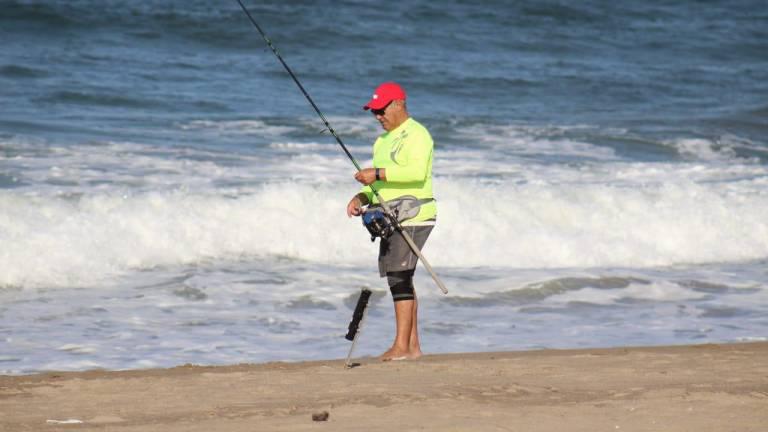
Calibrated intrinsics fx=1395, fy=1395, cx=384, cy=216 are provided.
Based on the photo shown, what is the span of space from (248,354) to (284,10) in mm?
16421

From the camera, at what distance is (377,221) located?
6191 mm

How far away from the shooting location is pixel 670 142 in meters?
16.1

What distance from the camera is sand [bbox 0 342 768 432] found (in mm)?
5105

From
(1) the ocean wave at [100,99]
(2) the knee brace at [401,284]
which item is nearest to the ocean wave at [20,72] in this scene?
(1) the ocean wave at [100,99]

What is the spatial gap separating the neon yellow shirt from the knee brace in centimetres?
25

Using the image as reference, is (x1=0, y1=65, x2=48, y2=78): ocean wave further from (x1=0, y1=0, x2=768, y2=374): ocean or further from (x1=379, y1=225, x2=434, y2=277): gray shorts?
(x1=379, y1=225, x2=434, y2=277): gray shorts

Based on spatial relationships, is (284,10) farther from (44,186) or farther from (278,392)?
(278,392)

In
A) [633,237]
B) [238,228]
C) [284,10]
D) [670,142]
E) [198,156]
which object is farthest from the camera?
[284,10]

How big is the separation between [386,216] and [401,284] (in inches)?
15.0

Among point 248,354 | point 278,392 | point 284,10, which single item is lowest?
point 284,10

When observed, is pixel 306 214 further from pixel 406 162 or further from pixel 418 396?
pixel 418 396

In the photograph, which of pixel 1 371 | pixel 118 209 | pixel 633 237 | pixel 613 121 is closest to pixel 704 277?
pixel 633 237

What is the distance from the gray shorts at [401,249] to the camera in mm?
6316

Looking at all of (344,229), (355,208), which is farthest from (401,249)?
(344,229)
